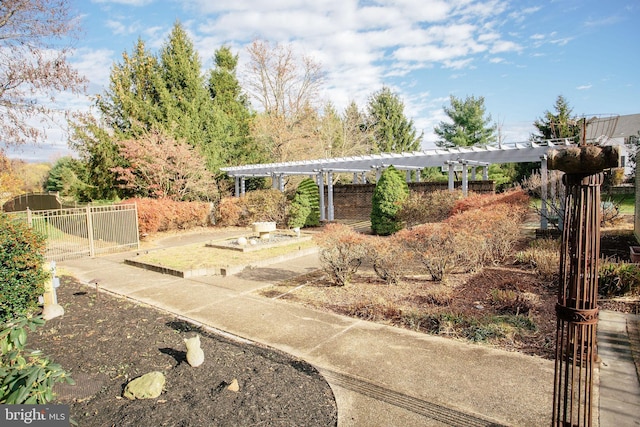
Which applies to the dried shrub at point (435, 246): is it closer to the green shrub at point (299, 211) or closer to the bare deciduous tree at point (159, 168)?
the green shrub at point (299, 211)

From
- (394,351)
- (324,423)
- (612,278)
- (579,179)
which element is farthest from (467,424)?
(612,278)

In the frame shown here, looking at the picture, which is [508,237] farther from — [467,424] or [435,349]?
[467,424]

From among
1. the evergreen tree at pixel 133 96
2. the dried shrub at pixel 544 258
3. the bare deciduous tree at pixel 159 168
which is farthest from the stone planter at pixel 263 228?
the evergreen tree at pixel 133 96

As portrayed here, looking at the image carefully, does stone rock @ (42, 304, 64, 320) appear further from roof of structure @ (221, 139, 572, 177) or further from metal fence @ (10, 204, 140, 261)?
roof of structure @ (221, 139, 572, 177)

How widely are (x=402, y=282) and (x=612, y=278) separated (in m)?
3.38

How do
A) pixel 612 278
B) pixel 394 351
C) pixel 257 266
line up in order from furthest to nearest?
pixel 257 266, pixel 612 278, pixel 394 351

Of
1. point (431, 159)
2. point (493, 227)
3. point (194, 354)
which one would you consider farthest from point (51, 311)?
point (431, 159)

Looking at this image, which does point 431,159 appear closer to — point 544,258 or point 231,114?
point 544,258

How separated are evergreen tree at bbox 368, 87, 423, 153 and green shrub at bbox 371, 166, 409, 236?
18.8 meters

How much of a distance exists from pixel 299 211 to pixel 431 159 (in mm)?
6269

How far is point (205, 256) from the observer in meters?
10.4

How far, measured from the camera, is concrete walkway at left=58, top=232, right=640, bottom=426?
2949mm

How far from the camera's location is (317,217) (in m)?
17.8

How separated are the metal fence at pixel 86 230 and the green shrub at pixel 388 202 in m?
8.86
